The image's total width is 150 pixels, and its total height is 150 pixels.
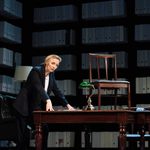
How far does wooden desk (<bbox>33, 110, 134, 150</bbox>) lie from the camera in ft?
14.2

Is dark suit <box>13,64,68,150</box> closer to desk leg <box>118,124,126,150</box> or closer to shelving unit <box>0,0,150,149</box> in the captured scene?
desk leg <box>118,124,126,150</box>

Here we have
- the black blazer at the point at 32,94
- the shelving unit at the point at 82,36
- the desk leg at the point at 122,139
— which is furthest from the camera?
the shelving unit at the point at 82,36

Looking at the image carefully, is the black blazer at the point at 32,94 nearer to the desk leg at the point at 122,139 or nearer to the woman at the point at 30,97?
the woman at the point at 30,97

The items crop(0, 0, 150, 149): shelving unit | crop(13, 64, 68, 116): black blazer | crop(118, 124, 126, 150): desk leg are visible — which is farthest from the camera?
crop(0, 0, 150, 149): shelving unit

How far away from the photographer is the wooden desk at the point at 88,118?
4332 mm

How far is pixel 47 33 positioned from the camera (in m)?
8.18

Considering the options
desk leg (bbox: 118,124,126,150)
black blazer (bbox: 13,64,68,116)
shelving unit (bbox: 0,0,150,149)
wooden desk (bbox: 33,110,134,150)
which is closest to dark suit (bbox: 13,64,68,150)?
black blazer (bbox: 13,64,68,116)

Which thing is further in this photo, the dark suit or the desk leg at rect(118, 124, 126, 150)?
the dark suit

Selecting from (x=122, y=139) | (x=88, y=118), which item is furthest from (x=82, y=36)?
(x=122, y=139)

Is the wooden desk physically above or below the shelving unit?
below

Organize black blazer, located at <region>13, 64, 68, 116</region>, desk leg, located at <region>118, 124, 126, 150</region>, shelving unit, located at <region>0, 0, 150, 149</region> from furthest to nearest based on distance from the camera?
1. shelving unit, located at <region>0, 0, 150, 149</region>
2. black blazer, located at <region>13, 64, 68, 116</region>
3. desk leg, located at <region>118, 124, 126, 150</region>

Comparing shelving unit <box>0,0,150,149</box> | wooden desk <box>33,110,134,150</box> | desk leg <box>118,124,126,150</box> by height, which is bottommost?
desk leg <box>118,124,126,150</box>

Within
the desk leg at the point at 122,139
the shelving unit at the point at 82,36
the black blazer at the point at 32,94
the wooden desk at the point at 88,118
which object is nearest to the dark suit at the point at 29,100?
the black blazer at the point at 32,94

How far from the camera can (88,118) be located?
14.5ft
